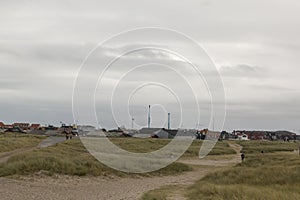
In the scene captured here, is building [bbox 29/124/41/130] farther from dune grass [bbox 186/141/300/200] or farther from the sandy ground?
dune grass [bbox 186/141/300/200]

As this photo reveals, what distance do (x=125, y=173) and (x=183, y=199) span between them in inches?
619

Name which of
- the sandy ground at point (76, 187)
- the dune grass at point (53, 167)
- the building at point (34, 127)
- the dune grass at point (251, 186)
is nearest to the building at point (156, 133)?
the building at point (34, 127)

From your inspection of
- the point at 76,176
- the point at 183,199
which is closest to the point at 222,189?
the point at 183,199

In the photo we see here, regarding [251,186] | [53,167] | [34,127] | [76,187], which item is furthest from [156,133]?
[251,186]

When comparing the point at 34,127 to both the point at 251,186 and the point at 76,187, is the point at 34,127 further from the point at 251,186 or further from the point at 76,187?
the point at 251,186

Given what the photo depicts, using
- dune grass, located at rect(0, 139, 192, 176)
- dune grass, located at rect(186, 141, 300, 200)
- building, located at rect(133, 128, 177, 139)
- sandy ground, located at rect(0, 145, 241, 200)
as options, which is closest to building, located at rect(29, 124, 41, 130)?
building, located at rect(133, 128, 177, 139)

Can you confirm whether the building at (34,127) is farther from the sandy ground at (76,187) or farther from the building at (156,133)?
the sandy ground at (76,187)

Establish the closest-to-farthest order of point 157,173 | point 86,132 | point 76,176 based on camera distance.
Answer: point 76,176 < point 157,173 < point 86,132

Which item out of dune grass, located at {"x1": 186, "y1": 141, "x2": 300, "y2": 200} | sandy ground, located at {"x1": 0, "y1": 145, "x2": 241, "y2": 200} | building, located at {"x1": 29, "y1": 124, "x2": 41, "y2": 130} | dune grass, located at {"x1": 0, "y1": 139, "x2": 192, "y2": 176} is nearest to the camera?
dune grass, located at {"x1": 186, "y1": 141, "x2": 300, "y2": 200}

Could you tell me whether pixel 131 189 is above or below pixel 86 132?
below

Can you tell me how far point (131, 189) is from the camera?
28.5 meters

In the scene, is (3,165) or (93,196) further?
(3,165)

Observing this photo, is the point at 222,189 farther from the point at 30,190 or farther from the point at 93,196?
the point at 30,190

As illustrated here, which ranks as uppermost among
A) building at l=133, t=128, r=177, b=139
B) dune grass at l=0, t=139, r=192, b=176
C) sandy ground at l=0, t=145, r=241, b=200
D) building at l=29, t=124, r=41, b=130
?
building at l=29, t=124, r=41, b=130
